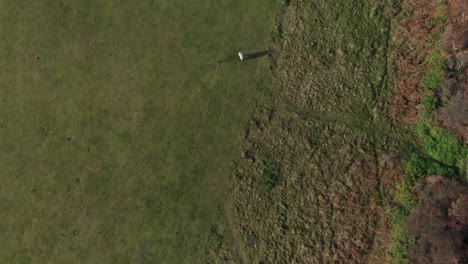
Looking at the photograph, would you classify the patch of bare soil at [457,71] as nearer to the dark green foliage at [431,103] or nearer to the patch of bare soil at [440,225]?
the dark green foliage at [431,103]

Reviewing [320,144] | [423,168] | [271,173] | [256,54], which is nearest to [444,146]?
[423,168]

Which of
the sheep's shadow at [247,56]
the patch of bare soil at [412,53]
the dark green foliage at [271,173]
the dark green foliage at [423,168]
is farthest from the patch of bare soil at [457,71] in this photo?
the sheep's shadow at [247,56]

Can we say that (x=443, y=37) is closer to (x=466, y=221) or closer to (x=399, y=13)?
(x=399, y=13)

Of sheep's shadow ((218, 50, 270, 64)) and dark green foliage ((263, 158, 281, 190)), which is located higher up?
sheep's shadow ((218, 50, 270, 64))

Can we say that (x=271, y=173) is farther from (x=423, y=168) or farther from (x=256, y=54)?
(x=423, y=168)

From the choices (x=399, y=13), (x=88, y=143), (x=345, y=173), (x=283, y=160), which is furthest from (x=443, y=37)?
(x=88, y=143)

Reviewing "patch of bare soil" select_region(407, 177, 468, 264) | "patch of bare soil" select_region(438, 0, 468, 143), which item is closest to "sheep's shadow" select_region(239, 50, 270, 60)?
"patch of bare soil" select_region(438, 0, 468, 143)

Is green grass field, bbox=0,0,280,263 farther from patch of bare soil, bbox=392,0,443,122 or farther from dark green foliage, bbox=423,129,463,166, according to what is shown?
dark green foliage, bbox=423,129,463,166
